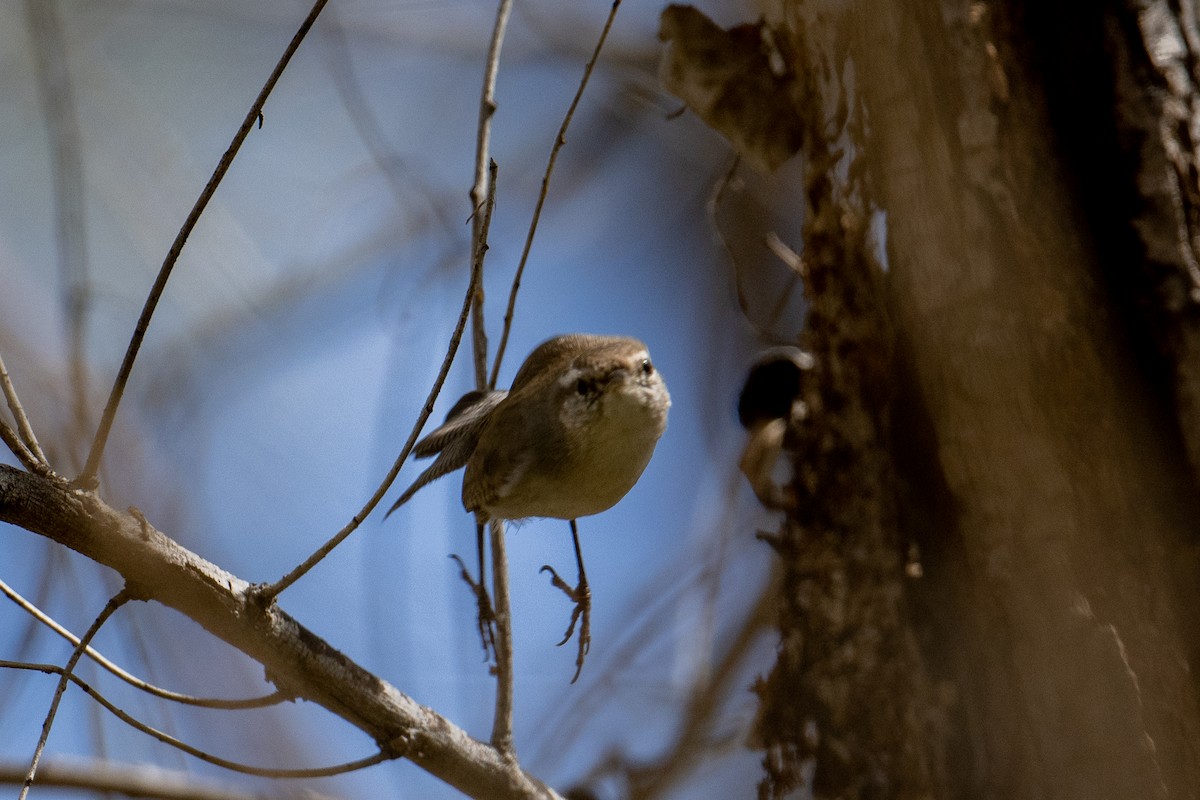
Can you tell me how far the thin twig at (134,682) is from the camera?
122cm

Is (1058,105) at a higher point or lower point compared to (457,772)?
higher

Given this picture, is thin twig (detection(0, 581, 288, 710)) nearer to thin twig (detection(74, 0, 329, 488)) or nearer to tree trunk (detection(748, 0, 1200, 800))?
thin twig (detection(74, 0, 329, 488))

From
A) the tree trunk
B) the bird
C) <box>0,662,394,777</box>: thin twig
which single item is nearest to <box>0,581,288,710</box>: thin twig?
<box>0,662,394,777</box>: thin twig

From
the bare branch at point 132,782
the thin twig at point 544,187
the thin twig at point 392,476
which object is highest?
the thin twig at point 544,187

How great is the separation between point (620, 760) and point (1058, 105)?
180 centimetres

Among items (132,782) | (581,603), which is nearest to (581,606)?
(581,603)

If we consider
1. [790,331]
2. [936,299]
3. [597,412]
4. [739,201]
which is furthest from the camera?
[739,201]

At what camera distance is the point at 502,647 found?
5.78 feet

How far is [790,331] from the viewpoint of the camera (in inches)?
134

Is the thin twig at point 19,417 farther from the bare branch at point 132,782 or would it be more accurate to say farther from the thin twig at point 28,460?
the bare branch at point 132,782

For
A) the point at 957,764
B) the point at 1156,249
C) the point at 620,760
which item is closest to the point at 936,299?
the point at 1156,249

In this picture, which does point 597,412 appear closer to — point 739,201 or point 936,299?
point 936,299

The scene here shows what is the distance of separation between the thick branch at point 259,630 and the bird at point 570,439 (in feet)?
0.87

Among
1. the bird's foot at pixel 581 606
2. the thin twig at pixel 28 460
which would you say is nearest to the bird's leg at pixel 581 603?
the bird's foot at pixel 581 606
